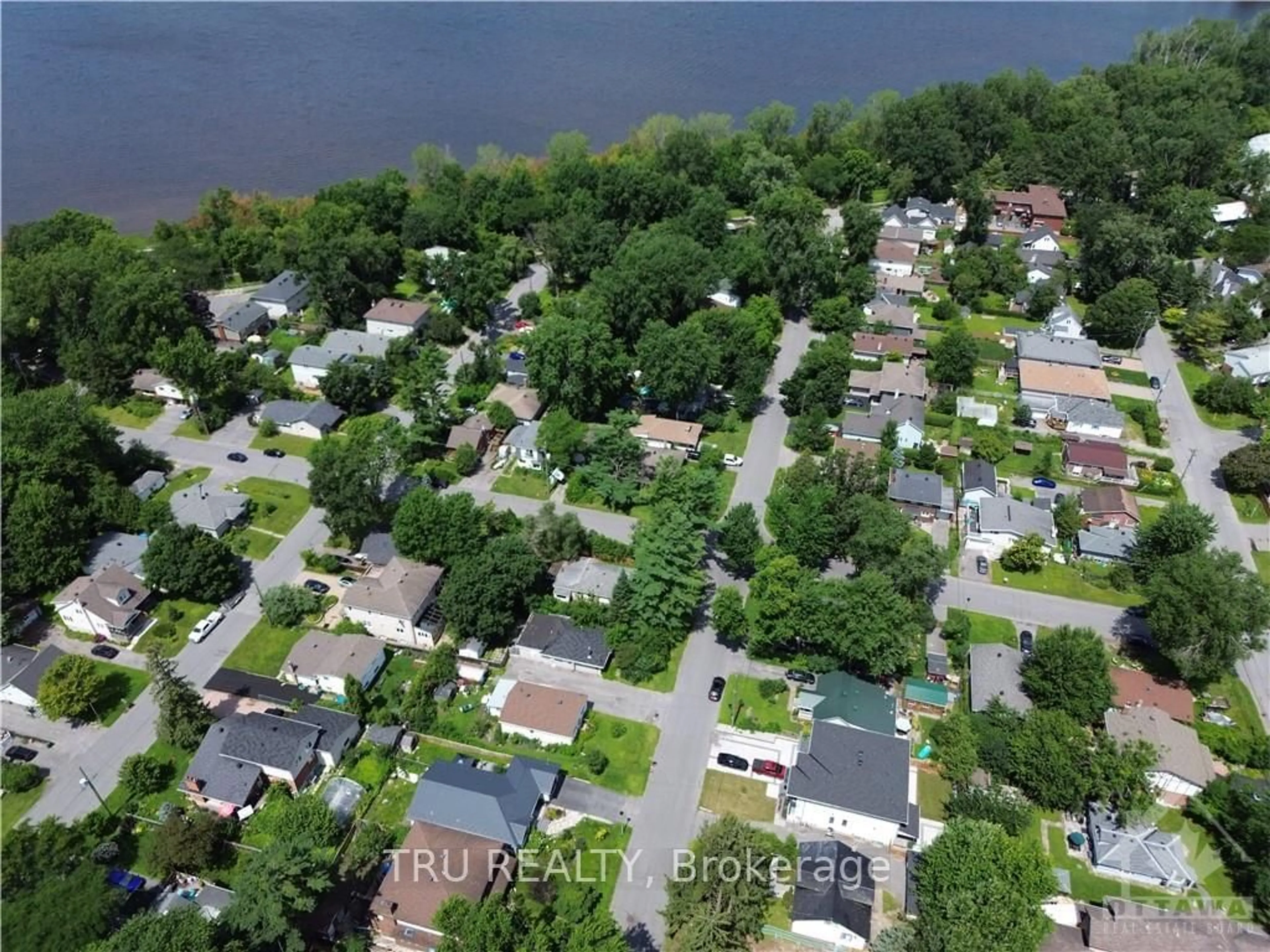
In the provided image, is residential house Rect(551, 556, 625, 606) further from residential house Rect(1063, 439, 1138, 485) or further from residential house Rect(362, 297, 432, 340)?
residential house Rect(1063, 439, 1138, 485)

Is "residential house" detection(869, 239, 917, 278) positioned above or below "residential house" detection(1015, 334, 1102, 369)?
above

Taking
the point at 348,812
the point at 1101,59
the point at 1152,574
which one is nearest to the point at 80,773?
the point at 348,812

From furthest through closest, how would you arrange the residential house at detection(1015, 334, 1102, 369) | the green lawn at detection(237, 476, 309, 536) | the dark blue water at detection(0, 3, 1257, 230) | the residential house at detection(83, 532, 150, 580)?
the dark blue water at detection(0, 3, 1257, 230), the residential house at detection(1015, 334, 1102, 369), the green lawn at detection(237, 476, 309, 536), the residential house at detection(83, 532, 150, 580)

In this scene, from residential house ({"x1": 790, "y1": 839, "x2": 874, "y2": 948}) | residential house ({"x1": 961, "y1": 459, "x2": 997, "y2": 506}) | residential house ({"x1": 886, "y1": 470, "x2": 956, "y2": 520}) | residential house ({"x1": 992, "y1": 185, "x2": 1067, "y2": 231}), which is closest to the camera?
residential house ({"x1": 790, "y1": 839, "x2": 874, "y2": 948})

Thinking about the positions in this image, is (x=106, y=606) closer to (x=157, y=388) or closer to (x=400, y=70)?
(x=157, y=388)

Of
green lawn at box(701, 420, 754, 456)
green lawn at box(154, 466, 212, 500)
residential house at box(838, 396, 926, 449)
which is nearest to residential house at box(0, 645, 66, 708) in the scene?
green lawn at box(154, 466, 212, 500)

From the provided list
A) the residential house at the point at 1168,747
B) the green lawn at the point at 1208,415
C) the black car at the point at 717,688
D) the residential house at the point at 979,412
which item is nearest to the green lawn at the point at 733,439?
the residential house at the point at 979,412

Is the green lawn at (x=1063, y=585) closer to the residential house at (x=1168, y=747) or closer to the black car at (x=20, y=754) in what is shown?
the residential house at (x=1168, y=747)
